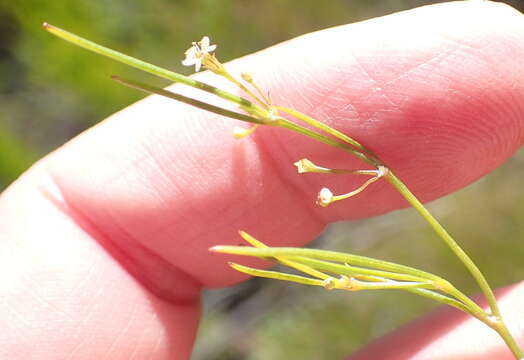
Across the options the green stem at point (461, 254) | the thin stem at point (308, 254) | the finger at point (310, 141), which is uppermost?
the finger at point (310, 141)

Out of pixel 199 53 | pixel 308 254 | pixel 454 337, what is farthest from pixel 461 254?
pixel 199 53

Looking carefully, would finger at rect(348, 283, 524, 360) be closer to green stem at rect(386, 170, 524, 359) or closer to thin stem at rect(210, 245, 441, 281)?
green stem at rect(386, 170, 524, 359)

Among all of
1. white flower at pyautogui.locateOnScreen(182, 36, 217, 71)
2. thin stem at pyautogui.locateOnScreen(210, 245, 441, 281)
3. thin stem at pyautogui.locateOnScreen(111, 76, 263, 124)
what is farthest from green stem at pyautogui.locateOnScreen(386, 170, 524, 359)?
white flower at pyautogui.locateOnScreen(182, 36, 217, 71)

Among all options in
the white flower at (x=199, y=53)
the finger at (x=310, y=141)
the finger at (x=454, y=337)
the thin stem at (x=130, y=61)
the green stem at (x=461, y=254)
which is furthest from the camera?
the finger at (x=454, y=337)

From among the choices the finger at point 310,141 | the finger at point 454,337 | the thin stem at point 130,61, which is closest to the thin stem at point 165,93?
the thin stem at point 130,61

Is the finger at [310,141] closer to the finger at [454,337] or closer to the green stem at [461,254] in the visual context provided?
the green stem at [461,254]

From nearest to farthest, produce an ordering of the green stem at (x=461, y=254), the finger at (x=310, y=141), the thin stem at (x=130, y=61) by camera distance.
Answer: the thin stem at (x=130, y=61), the green stem at (x=461, y=254), the finger at (x=310, y=141)
